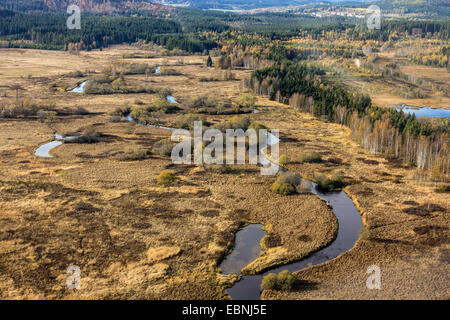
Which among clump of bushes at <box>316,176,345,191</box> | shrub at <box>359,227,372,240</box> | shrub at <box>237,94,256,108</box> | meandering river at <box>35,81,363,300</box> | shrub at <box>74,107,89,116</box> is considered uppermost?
shrub at <box>237,94,256,108</box>

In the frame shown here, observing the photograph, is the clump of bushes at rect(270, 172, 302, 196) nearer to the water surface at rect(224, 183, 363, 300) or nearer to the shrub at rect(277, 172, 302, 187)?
the shrub at rect(277, 172, 302, 187)

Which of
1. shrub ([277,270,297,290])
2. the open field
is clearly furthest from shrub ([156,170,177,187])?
shrub ([277,270,297,290])

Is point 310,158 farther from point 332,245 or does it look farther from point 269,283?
point 269,283

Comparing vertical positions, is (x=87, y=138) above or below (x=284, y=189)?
above

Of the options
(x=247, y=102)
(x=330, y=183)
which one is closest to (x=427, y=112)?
(x=247, y=102)

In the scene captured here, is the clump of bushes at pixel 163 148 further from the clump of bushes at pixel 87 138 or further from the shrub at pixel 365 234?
the shrub at pixel 365 234

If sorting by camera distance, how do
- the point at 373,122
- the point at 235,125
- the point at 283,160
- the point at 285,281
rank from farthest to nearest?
the point at 235,125
the point at 373,122
the point at 283,160
the point at 285,281

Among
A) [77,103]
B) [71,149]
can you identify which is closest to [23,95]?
[77,103]
